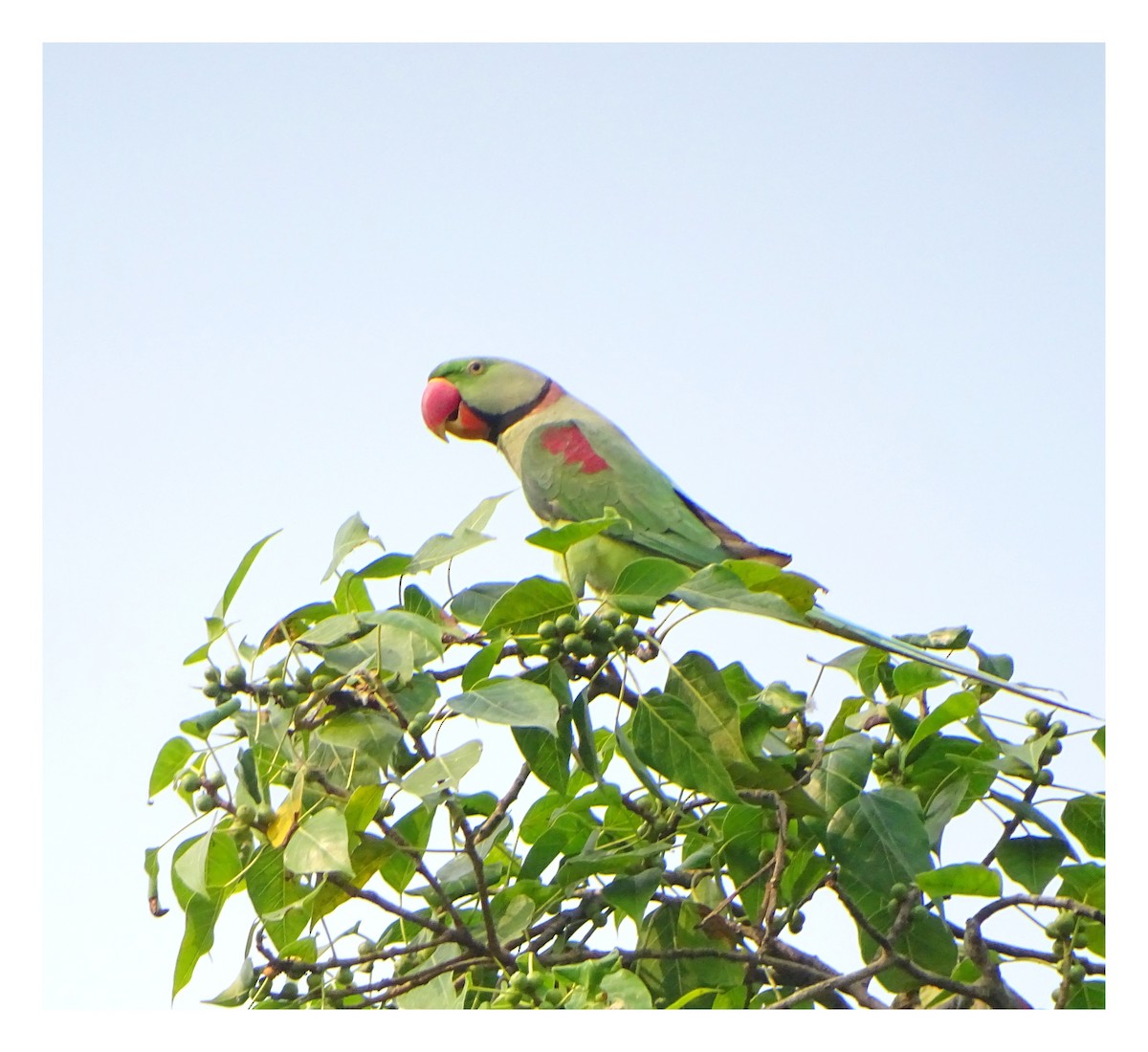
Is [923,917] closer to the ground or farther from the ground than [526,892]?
closer to the ground

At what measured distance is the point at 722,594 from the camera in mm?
1713

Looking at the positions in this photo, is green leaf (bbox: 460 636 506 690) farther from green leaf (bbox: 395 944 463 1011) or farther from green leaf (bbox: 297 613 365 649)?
green leaf (bbox: 395 944 463 1011)

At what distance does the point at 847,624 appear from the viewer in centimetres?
277

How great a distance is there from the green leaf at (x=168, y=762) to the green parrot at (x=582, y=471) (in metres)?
1.35

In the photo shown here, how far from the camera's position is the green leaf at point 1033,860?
1991 mm

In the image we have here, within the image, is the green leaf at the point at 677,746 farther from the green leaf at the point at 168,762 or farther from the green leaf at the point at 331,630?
the green leaf at the point at 168,762

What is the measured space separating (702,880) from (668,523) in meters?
1.30

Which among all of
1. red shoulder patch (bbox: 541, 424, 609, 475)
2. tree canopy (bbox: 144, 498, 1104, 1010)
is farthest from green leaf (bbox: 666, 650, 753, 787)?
red shoulder patch (bbox: 541, 424, 609, 475)

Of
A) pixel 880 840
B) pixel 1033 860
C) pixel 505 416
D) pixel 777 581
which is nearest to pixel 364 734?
pixel 777 581

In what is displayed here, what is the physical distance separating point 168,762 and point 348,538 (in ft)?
1.52

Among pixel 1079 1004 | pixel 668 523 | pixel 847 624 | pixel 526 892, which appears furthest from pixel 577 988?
pixel 668 523

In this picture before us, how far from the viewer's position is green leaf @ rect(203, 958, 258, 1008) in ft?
6.09

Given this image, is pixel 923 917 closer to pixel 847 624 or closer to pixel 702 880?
pixel 702 880

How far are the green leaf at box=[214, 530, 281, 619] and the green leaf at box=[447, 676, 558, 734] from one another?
1.22ft
